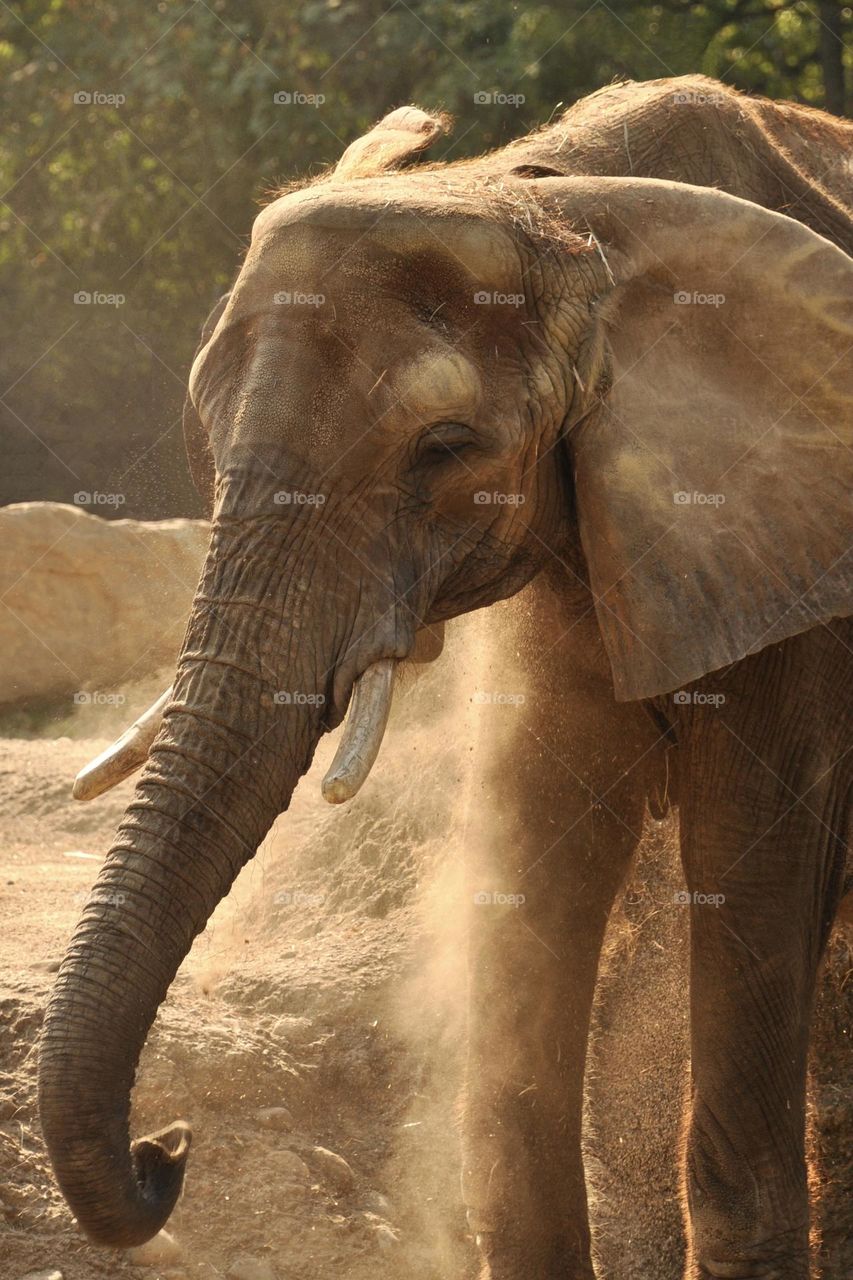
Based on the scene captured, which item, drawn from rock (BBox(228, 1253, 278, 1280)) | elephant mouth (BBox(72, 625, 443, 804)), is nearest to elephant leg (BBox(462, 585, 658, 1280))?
rock (BBox(228, 1253, 278, 1280))

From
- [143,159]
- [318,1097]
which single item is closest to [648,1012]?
[318,1097]

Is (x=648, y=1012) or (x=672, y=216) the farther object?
(x=648, y=1012)

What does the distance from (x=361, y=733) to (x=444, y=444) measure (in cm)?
72

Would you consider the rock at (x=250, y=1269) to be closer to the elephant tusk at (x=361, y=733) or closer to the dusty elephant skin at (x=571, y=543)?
the dusty elephant skin at (x=571, y=543)

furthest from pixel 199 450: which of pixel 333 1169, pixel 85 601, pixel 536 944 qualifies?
pixel 85 601

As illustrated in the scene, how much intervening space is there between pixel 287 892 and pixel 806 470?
424cm

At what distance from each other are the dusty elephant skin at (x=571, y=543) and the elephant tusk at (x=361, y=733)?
0.15 ft

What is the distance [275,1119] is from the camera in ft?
19.4

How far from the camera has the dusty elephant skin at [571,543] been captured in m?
3.80

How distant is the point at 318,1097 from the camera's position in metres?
6.22

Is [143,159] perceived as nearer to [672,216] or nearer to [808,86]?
[808,86]

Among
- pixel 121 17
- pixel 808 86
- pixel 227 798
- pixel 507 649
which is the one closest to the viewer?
pixel 227 798

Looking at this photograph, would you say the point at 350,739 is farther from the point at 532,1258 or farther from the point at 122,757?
the point at 532,1258

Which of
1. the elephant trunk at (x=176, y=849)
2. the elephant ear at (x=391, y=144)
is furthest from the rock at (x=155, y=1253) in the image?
the elephant ear at (x=391, y=144)
